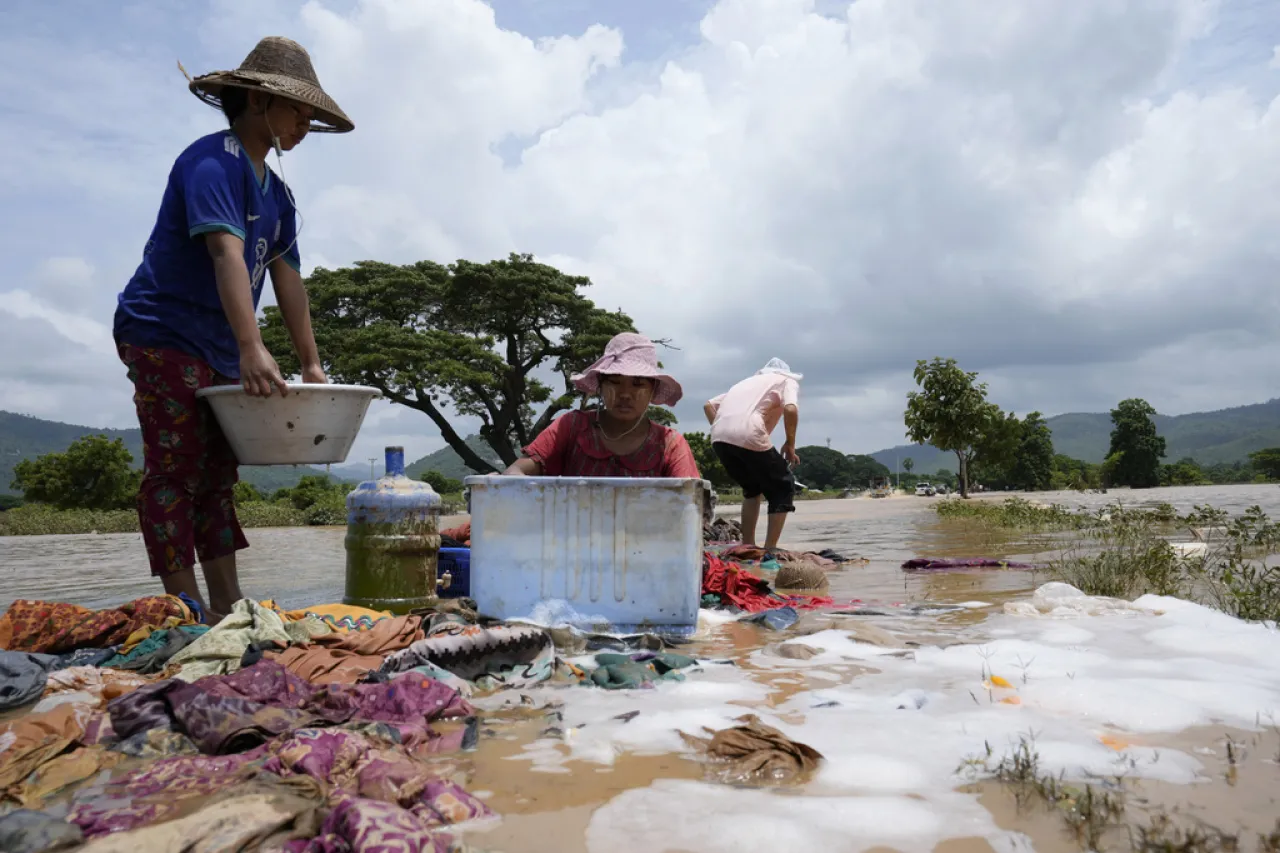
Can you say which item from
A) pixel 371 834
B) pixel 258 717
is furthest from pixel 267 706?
pixel 371 834

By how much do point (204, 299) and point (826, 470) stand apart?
12160 centimetres

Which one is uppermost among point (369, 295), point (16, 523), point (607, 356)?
point (369, 295)

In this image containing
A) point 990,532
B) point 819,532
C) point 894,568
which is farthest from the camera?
point 819,532

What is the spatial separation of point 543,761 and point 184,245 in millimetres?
2545

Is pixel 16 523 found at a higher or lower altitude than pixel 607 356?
lower

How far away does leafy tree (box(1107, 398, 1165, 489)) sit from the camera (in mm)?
62438

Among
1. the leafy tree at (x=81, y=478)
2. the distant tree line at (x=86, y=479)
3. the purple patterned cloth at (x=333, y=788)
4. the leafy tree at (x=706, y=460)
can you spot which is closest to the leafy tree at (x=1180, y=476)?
the leafy tree at (x=706, y=460)

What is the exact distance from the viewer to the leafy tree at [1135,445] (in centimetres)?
6244

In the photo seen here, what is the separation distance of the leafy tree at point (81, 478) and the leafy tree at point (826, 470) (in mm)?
90734

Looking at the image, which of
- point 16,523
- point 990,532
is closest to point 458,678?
point 990,532

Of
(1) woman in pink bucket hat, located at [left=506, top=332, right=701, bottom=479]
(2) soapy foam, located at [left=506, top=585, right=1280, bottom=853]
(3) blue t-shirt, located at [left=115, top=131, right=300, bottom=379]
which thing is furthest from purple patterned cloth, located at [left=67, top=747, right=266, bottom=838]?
(1) woman in pink bucket hat, located at [left=506, top=332, right=701, bottom=479]

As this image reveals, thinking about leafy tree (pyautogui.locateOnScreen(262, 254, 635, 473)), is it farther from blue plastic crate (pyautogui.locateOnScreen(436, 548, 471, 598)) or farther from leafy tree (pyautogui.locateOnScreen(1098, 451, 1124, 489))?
leafy tree (pyautogui.locateOnScreen(1098, 451, 1124, 489))

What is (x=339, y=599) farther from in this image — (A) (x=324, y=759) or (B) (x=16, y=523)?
(B) (x=16, y=523)

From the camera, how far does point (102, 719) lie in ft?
7.32
